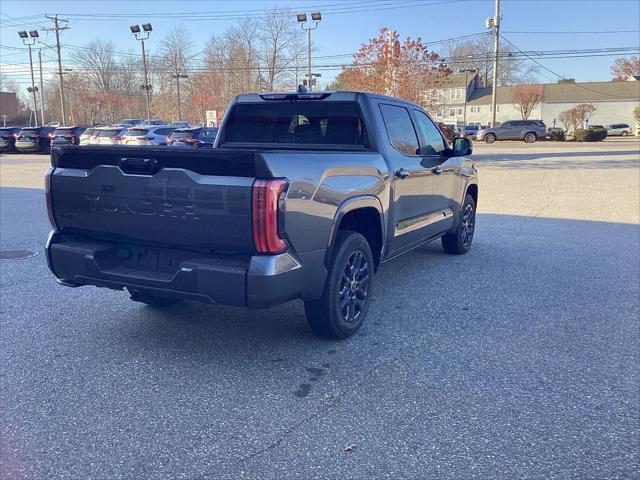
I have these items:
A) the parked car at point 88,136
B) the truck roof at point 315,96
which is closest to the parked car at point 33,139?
the parked car at point 88,136

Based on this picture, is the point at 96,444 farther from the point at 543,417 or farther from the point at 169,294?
the point at 543,417

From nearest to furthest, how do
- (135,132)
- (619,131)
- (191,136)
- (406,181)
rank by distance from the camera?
1. (406,181)
2. (191,136)
3. (135,132)
4. (619,131)

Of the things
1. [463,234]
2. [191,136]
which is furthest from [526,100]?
[463,234]

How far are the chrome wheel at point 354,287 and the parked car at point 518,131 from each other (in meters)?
44.0

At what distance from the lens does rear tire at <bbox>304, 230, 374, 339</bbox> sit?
4.21m

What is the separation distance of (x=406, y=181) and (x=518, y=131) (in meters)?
43.5

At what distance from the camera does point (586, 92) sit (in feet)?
255

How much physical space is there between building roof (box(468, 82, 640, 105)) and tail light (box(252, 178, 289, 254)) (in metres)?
81.9

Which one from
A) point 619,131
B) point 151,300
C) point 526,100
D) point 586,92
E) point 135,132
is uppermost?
point 586,92

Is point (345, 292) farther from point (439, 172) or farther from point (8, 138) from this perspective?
point (8, 138)

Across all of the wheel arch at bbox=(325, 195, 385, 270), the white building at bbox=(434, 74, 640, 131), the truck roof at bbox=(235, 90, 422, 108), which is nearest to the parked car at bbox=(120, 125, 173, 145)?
the truck roof at bbox=(235, 90, 422, 108)

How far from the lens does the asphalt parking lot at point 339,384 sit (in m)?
2.90

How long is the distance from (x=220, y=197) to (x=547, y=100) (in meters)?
83.1

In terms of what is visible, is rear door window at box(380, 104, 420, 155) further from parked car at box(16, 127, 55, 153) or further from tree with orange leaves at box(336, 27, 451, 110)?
parked car at box(16, 127, 55, 153)
